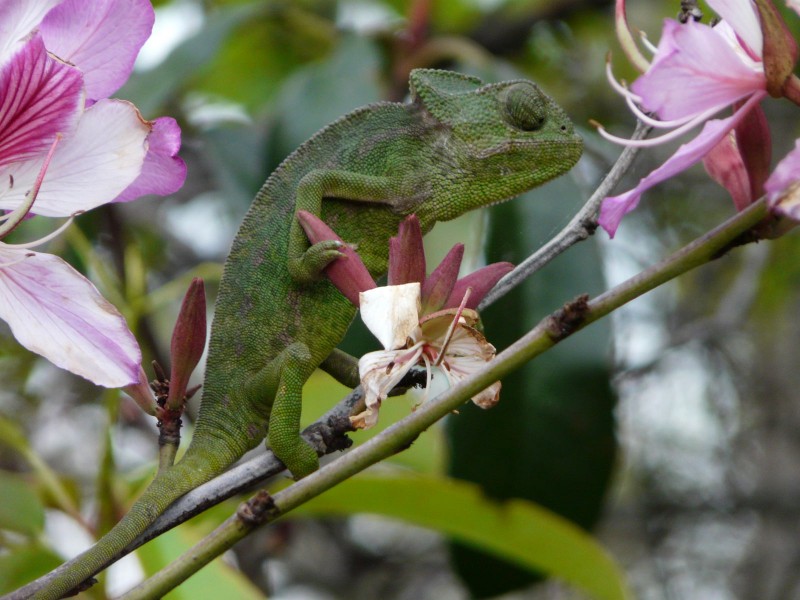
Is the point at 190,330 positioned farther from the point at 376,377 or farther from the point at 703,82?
the point at 703,82

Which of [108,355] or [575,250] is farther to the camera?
[575,250]

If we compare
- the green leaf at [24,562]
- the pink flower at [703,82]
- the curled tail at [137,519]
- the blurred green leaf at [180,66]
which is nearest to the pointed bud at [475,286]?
the pink flower at [703,82]

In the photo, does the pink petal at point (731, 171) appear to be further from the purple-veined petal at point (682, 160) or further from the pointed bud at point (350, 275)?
the pointed bud at point (350, 275)

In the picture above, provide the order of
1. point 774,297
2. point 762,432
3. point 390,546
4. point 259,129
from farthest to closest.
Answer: point 390,546
point 762,432
point 774,297
point 259,129

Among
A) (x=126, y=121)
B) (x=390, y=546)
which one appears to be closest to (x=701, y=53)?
(x=126, y=121)

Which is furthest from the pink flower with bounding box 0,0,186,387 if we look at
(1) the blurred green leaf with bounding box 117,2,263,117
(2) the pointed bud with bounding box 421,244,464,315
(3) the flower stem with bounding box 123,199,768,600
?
(1) the blurred green leaf with bounding box 117,2,263,117

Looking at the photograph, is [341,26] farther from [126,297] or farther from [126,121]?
[126,121]
